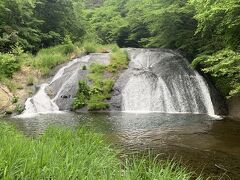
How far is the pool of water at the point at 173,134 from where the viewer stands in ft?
23.9

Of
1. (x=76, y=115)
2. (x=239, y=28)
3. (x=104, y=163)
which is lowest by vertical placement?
(x=76, y=115)

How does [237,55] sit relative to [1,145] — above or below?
above

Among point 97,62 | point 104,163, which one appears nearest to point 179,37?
point 97,62

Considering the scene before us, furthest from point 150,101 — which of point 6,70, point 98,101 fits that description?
point 6,70

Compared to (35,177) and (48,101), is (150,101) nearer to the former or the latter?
(48,101)

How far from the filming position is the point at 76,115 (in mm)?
13945

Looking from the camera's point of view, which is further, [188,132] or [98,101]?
[98,101]

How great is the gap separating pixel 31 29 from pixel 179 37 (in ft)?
28.7

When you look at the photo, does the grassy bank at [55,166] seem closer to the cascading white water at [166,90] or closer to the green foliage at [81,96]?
the green foliage at [81,96]

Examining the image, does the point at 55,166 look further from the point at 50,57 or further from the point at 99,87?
the point at 50,57

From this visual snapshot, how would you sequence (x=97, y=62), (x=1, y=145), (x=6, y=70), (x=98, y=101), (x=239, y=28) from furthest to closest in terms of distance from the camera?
(x=97, y=62) → (x=6, y=70) → (x=98, y=101) → (x=239, y=28) → (x=1, y=145)

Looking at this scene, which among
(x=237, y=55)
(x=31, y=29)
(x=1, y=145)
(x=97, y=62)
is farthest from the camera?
(x=31, y=29)

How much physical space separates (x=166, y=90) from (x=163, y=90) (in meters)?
0.15

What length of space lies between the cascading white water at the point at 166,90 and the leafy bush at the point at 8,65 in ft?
18.5
